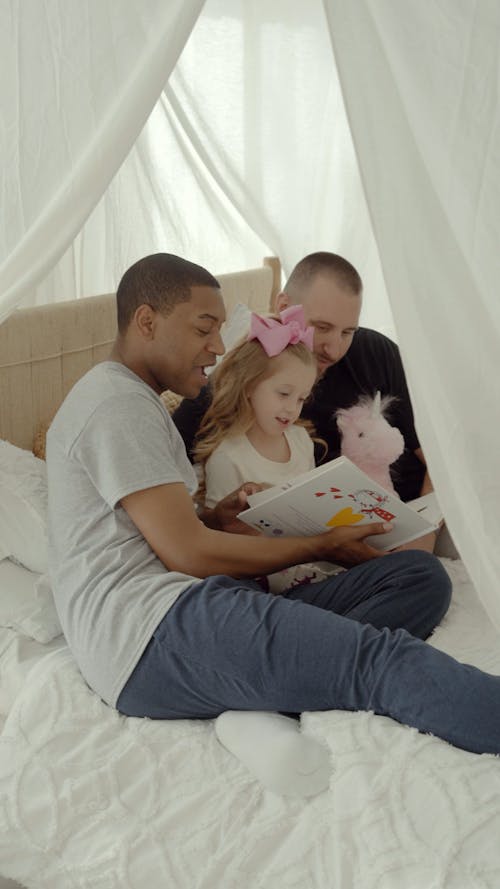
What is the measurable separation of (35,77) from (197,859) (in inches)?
46.1

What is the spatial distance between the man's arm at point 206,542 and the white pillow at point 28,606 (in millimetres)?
267

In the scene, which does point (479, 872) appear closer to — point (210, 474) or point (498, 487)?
point (498, 487)

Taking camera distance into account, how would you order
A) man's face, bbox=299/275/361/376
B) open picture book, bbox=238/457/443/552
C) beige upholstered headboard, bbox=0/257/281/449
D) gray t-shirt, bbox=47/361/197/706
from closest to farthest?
1. gray t-shirt, bbox=47/361/197/706
2. open picture book, bbox=238/457/443/552
3. beige upholstered headboard, bbox=0/257/281/449
4. man's face, bbox=299/275/361/376

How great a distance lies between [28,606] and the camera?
176cm

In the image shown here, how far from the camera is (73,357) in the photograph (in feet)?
7.77

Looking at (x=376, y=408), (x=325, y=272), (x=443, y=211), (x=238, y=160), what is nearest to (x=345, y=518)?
(x=376, y=408)

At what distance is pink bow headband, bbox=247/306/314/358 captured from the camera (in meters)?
2.02

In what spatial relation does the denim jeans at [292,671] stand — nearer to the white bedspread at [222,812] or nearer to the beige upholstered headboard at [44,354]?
the white bedspread at [222,812]

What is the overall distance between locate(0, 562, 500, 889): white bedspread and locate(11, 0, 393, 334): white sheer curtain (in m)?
1.53

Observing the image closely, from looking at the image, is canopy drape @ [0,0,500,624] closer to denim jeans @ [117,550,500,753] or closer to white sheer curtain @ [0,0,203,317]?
white sheer curtain @ [0,0,203,317]

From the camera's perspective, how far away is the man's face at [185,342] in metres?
1.73

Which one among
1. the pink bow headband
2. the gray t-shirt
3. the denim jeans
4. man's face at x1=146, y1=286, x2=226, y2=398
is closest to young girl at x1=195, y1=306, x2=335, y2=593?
the pink bow headband

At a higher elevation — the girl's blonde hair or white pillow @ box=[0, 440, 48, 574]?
the girl's blonde hair

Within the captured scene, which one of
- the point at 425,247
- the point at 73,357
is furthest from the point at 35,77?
the point at 73,357
